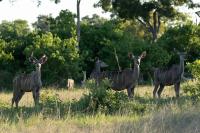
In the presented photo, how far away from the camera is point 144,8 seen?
4441 centimetres

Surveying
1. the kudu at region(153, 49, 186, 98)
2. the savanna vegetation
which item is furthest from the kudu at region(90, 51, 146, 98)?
the kudu at region(153, 49, 186, 98)

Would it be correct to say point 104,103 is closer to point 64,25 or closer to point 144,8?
point 64,25

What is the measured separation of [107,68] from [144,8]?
14.0 meters

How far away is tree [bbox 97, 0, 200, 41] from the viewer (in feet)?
144

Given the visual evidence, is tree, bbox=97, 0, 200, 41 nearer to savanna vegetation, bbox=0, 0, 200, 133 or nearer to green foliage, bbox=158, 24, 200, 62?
savanna vegetation, bbox=0, 0, 200, 133

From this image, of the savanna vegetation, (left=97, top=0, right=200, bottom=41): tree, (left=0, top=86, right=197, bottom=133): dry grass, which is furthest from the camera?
(left=97, top=0, right=200, bottom=41): tree

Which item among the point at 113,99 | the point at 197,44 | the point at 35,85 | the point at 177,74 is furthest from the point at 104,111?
the point at 197,44

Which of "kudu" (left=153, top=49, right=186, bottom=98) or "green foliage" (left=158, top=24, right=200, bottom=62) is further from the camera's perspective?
"green foliage" (left=158, top=24, right=200, bottom=62)

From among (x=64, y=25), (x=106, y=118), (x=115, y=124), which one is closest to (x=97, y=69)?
(x=64, y=25)

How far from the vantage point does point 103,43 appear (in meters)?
32.9

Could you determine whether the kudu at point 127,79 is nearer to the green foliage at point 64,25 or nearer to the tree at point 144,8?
the green foliage at point 64,25

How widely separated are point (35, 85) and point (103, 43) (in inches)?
597

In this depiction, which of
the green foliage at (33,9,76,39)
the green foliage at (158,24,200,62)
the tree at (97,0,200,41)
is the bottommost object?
the green foliage at (158,24,200,62)

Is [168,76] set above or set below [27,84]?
above
